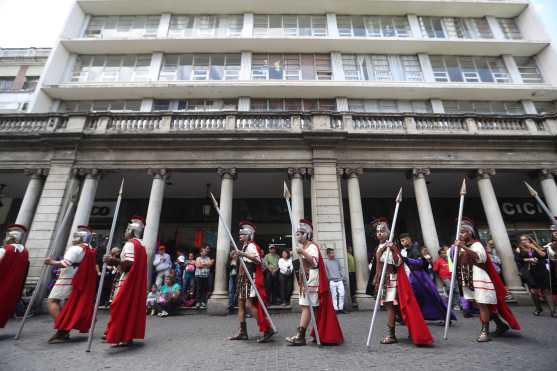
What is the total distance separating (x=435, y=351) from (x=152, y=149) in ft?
39.1

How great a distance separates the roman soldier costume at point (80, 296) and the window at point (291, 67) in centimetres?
1397

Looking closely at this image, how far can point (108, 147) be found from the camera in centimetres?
1195

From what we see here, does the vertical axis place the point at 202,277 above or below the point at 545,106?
below

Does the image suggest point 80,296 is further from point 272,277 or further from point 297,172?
point 297,172

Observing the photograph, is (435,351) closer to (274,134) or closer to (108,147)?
(274,134)

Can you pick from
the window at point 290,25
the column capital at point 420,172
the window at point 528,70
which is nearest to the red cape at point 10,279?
the column capital at point 420,172

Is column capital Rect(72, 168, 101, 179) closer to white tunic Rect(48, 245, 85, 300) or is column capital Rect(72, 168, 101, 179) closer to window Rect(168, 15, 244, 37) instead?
white tunic Rect(48, 245, 85, 300)

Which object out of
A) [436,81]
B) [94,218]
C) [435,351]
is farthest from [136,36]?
[435,351]

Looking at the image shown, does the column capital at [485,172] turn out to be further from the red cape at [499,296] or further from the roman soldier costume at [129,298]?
the roman soldier costume at [129,298]

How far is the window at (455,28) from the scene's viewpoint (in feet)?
60.2

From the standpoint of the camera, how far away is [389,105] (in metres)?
16.5

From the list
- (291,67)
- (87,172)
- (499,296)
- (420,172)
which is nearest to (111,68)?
(87,172)

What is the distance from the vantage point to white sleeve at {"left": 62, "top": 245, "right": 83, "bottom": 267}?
5204 mm

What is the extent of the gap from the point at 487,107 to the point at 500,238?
390 inches
